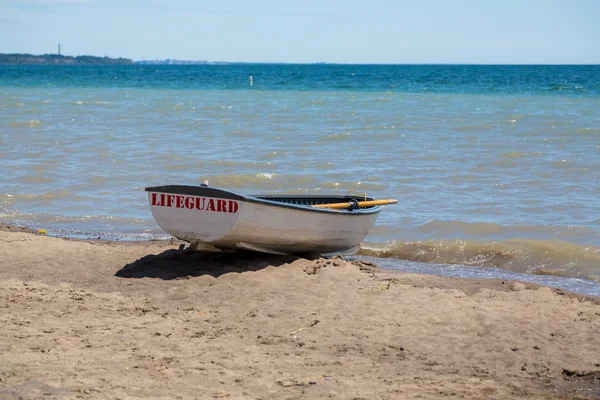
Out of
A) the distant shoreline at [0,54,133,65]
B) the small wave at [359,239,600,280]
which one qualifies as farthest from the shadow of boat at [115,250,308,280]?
the distant shoreline at [0,54,133,65]

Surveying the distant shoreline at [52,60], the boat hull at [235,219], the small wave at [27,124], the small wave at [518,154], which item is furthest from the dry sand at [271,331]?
the distant shoreline at [52,60]

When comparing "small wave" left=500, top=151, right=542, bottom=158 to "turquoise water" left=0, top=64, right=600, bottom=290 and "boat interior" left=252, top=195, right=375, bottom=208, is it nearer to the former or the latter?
"turquoise water" left=0, top=64, right=600, bottom=290

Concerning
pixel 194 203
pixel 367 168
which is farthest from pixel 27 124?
pixel 194 203

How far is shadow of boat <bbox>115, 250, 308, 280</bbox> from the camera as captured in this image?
878 centimetres

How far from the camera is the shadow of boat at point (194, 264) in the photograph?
346 inches

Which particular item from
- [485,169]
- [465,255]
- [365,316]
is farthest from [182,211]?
[485,169]

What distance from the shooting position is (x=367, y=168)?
18281 millimetres

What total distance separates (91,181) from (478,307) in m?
10.2

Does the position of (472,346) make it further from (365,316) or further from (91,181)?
(91,181)

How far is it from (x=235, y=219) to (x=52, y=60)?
177 metres

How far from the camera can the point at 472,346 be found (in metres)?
6.84

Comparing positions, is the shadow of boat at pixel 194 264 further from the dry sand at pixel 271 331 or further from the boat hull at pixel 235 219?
the boat hull at pixel 235 219

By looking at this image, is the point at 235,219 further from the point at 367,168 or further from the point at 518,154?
the point at 518,154

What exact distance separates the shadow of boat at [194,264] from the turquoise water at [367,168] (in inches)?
105
